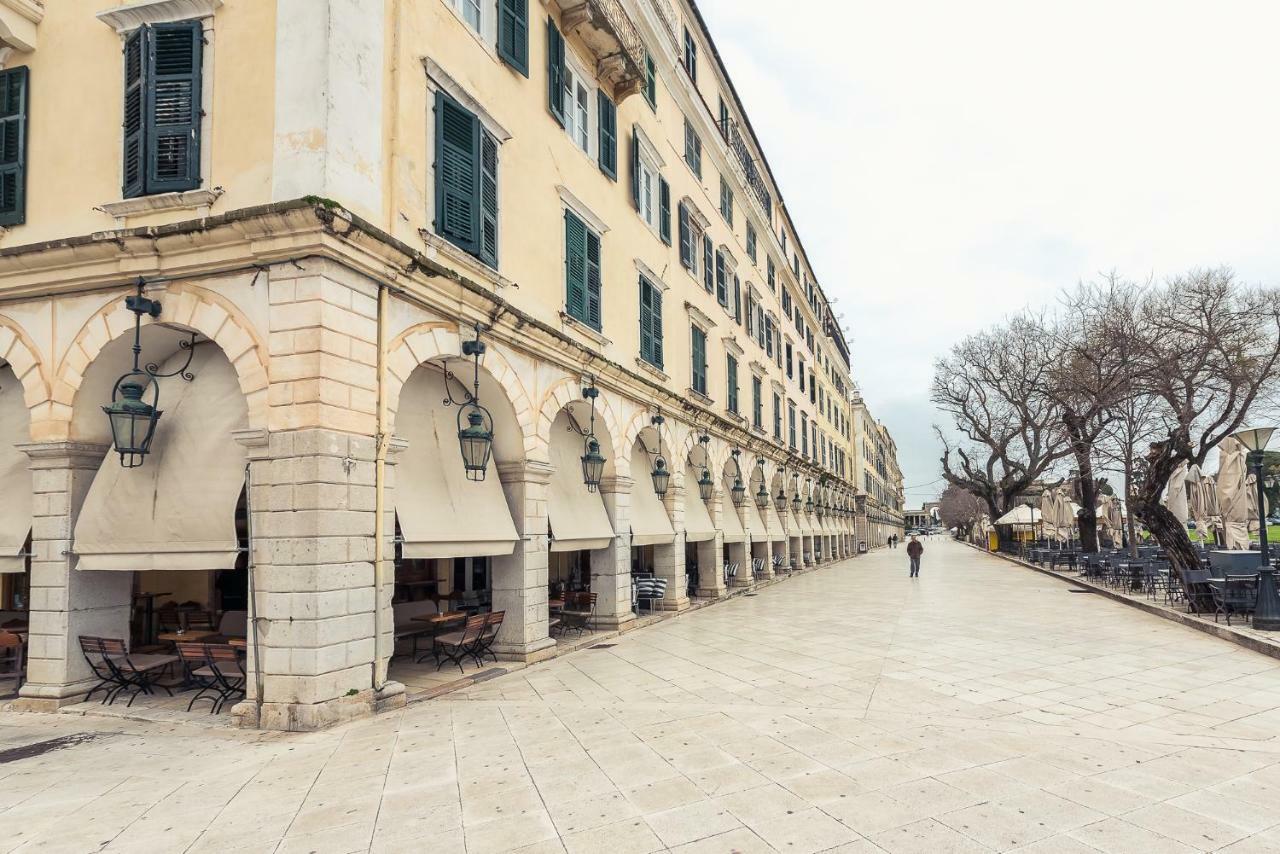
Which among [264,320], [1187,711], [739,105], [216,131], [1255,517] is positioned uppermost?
[739,105]

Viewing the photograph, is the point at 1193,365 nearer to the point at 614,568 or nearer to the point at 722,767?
the point at 614,568

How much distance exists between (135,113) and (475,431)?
5.06 m

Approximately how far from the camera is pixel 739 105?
2600cm

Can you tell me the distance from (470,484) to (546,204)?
475 cm

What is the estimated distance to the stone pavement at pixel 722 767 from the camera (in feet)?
15.3

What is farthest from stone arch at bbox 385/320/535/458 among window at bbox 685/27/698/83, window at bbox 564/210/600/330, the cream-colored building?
window at bbox 685/27/698/83

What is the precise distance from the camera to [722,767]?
586 centimetres

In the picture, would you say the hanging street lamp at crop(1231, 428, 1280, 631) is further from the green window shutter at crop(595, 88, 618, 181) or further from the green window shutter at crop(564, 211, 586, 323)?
the green window shutter at crop(595, 88, 618, 181)

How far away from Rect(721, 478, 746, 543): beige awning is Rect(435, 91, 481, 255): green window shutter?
13.1 metres

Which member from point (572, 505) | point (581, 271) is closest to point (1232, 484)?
point (572, 505)

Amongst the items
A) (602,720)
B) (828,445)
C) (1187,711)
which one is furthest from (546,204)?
(828,445)

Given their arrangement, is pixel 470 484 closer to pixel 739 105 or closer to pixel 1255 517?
pixel 1255 517

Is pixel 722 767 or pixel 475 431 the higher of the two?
pixel 475 431

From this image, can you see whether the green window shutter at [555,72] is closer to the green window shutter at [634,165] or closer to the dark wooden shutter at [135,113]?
the green window shutter at [634,165]
